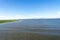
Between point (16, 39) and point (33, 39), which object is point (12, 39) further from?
point (33, 39)

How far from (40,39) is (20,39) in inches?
48.4

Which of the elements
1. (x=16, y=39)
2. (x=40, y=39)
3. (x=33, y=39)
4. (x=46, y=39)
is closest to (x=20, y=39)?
(x=16, y=39)

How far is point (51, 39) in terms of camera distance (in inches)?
202

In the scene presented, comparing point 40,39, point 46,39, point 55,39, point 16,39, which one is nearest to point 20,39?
point 16,39

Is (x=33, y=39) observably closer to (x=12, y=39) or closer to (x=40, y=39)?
(x=40, y=39)

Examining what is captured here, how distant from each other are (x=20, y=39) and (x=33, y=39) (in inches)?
31.2

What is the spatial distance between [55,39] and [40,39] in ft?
2.93

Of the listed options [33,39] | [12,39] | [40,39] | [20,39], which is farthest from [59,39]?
[12,39]

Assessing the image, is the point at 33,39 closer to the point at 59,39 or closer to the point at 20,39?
the point at 20,39

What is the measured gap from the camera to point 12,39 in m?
5.03

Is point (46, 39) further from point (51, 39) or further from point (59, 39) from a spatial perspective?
point (59, 39)

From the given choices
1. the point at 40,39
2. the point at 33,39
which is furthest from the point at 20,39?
the point at 40,39

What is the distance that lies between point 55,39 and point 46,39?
53 centimetres

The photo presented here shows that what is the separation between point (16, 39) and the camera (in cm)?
508
